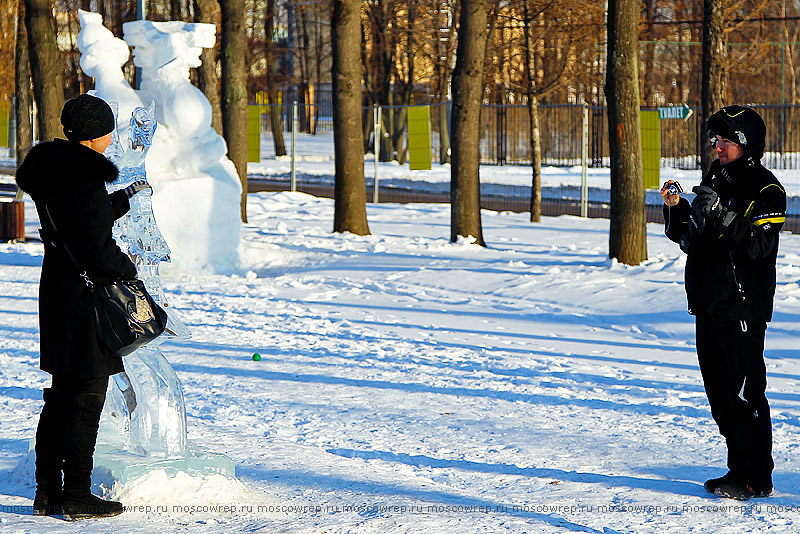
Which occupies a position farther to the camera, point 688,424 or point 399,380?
point 399,380

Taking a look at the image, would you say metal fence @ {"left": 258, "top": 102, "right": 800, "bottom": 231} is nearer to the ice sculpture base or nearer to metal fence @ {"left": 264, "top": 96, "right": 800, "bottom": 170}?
metal fence @ {"left": 264, "top": 96, "right": 800, "bottom": 170}

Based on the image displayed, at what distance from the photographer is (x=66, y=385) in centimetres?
462

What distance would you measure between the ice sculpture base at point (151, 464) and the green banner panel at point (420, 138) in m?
17.1

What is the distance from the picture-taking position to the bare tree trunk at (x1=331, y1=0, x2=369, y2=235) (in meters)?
17.3

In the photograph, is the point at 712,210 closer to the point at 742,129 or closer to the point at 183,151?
the point at 742,129

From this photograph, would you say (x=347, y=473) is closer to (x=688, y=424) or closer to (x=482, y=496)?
(x=482, y=496)

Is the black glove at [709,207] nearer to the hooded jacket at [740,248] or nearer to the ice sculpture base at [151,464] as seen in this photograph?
the hooded jacket at [740,248]

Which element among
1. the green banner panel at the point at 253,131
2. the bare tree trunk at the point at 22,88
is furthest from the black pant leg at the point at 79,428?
the bare tree trunk at the point at 22,88

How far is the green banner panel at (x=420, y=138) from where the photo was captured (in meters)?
22.2

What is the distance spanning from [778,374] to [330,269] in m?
7.28

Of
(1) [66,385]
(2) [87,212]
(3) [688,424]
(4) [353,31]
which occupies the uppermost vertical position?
(4) [353,31]

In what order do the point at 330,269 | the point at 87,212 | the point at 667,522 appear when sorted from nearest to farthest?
the point at 87,212
the point at 667,522
the point at 330,269

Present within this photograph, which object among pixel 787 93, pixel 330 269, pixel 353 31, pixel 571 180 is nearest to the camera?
pixel 330 269

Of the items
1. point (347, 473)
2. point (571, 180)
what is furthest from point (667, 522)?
point (571, 180)
